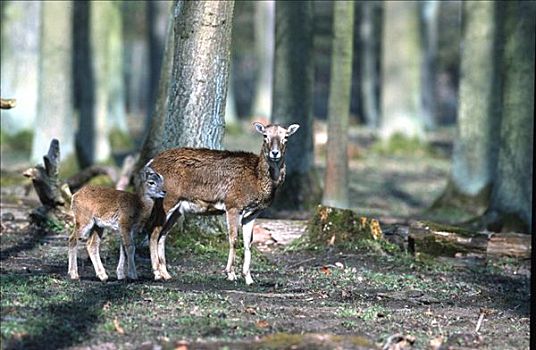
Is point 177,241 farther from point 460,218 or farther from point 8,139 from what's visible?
point 8,139

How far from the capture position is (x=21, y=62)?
1099 inches

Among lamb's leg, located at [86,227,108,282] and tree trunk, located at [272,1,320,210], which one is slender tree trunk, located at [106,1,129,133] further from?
lamb's leg, located at [86,227,108,282]

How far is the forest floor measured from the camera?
386 inches

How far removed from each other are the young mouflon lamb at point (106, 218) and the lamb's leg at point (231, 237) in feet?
3.16

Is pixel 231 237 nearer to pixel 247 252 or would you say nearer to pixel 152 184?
pixel 247 252

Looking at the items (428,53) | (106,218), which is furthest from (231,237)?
(428,53)

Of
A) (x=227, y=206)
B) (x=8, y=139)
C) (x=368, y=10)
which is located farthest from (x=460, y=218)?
→ (x=368, y=10)

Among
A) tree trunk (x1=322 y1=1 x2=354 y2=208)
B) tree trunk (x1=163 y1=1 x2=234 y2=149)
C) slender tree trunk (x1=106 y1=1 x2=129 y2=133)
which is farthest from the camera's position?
slender tree trunk (x1=106 y1=1 x2=129 y2=133)

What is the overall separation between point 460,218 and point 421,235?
18.8 feet

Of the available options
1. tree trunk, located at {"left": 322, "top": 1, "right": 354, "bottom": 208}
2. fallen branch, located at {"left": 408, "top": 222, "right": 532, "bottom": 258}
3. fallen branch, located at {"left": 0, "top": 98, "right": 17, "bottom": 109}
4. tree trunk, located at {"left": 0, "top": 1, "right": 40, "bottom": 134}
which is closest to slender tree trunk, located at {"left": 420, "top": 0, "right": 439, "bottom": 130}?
tree trunk, located at {"left": 0, "top": 1, "right": 40, "bottom": 134}

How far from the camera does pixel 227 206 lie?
13594 mm

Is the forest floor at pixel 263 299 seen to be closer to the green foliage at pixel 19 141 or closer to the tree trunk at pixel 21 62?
the tree trunk at pixel 21 62

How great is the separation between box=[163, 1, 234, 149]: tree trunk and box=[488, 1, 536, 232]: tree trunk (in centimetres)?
558

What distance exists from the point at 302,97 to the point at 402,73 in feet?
48.1
